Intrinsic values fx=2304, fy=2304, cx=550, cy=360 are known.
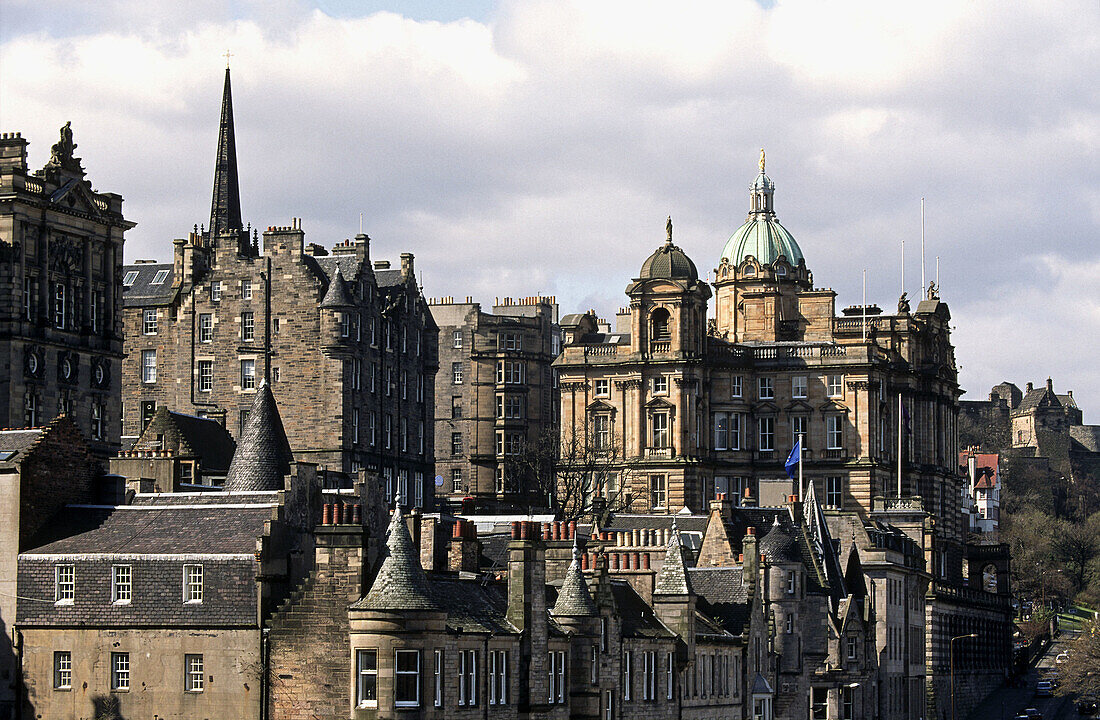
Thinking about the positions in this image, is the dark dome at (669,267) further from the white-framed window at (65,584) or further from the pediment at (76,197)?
the white-framed window at (65,584)

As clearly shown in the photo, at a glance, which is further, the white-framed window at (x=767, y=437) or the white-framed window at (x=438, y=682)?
the white-framed window at (x=767, y=437)

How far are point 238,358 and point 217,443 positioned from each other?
1129 inches

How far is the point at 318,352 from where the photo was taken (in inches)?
5310

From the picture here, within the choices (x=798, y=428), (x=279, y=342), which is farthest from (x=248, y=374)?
(x=798, y=428)

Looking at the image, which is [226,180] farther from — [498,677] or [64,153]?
[498,677]

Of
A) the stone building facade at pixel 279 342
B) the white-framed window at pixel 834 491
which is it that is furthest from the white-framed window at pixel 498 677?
the white-framed window at pixel 834 491

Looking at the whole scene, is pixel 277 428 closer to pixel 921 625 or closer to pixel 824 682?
pixel 824 682

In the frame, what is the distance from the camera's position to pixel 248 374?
445ft

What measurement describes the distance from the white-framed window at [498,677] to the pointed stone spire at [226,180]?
97950mm

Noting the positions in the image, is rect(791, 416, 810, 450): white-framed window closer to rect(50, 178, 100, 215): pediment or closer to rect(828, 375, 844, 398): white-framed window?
rect(828, 375, 844, 398): white-framed window

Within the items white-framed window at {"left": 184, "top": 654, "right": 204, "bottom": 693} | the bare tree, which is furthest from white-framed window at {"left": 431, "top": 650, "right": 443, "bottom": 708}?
the bare tree

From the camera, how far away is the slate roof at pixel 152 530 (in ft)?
214

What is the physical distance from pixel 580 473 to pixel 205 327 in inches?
1187

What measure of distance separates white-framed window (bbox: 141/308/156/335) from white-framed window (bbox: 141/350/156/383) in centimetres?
124
